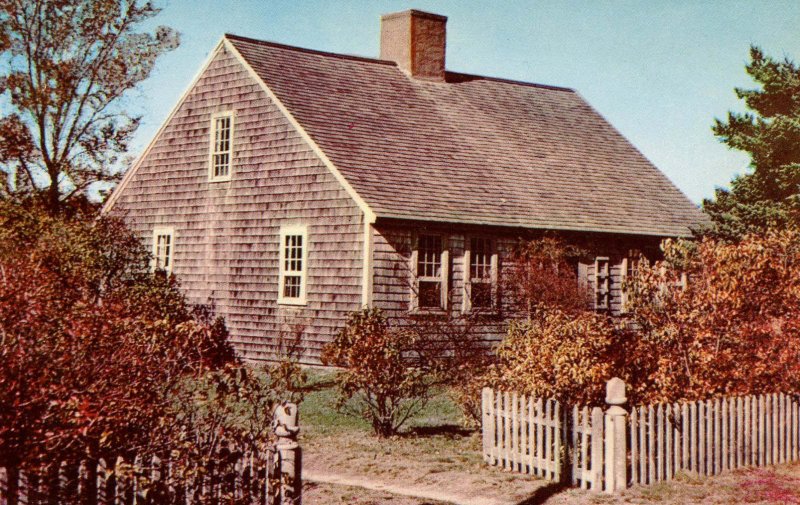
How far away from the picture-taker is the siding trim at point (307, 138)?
68.0 ft

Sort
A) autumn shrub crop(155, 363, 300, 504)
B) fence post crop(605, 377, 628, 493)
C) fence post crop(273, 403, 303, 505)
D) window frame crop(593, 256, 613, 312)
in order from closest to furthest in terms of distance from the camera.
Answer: autumn shrub crop(155, 363, 300, 504) < fence post crop(273, 403, 303, 505) < fence post crop(605, 377, 628, 493) < window frame crop(593, 256, 613, 312)

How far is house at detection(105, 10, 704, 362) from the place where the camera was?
21.8m

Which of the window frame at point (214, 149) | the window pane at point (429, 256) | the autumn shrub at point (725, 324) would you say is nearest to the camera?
the autumn shrub at point (725, 324)

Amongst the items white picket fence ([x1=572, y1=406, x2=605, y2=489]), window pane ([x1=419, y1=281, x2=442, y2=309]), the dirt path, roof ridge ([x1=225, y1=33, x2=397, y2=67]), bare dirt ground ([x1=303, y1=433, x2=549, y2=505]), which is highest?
roof ridge ([x1=225, y1=33, x2=397, y2=67])

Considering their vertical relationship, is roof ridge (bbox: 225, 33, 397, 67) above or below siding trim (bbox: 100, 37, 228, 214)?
above

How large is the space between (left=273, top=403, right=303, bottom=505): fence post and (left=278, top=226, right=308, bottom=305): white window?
14484 mm

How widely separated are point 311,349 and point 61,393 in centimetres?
1506

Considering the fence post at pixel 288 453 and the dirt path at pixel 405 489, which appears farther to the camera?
the dirt path at pixel 405 489


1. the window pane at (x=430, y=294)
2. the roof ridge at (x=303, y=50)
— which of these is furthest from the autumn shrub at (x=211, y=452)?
the roof ridge at (x=303, y=50)

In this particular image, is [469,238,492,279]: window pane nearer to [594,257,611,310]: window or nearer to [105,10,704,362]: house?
[105,10,704,362]: house

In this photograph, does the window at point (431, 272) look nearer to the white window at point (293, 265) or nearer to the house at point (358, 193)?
the house at point (358, 193)

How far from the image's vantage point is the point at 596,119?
32.5 m

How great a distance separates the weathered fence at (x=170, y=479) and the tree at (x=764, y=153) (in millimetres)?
19748

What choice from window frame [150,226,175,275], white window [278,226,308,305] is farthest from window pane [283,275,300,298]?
window frame [150,226,175,275]
